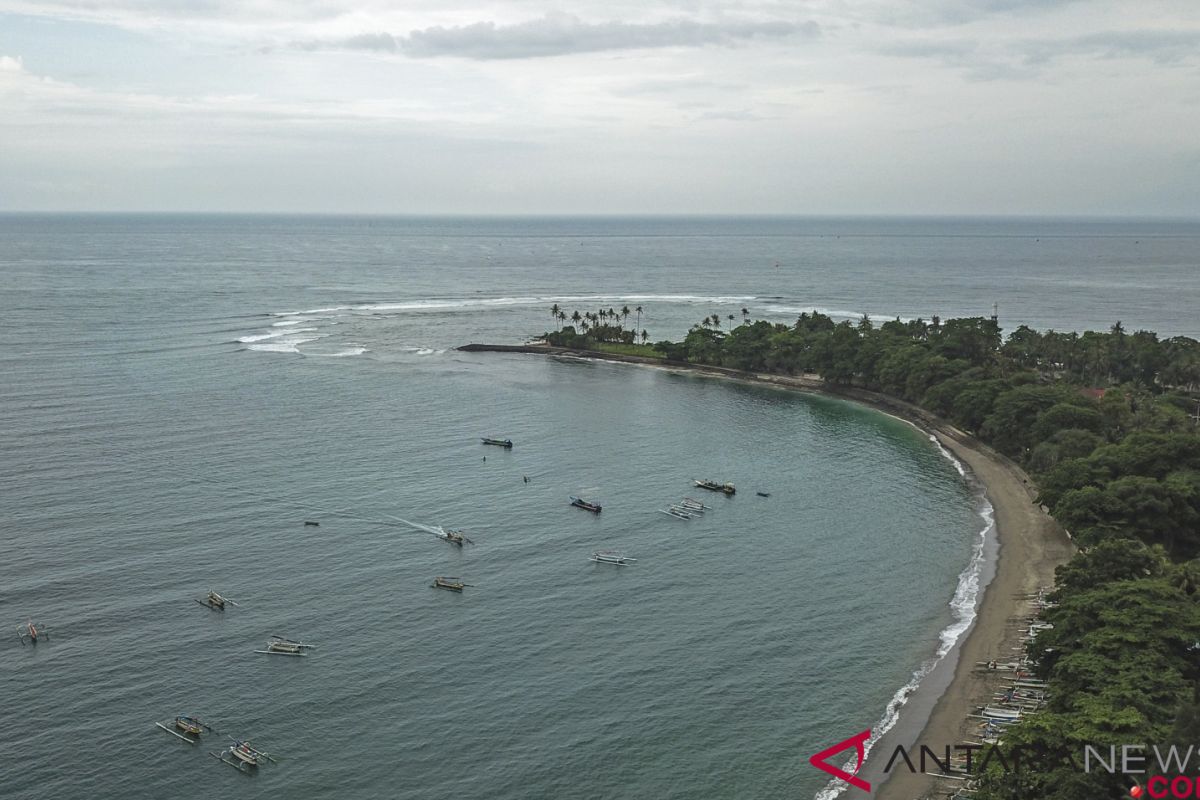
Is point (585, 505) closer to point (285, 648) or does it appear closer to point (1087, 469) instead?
point (285, 648)

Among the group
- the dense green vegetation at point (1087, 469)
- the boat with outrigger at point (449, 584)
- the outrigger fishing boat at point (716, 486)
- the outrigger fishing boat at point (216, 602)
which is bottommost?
the outrigger fishing boat at point (216, 602)

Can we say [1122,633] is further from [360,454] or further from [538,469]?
[360,454]

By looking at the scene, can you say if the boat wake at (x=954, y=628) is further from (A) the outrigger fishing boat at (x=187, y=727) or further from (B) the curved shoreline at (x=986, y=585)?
(A) the outrigger fishing boat at (x=187, y=727)

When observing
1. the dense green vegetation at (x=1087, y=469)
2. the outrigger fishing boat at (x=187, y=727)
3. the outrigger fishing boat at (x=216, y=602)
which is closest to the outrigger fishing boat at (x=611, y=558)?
the outrigger fishing boat at (x=216, y=602)

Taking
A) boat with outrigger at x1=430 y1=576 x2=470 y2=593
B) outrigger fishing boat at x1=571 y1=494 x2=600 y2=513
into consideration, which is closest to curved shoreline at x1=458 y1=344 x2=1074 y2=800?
boat with outrigger at x1=430 y1=576 x2=470 y2=593

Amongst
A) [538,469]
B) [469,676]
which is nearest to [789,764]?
[469,676]

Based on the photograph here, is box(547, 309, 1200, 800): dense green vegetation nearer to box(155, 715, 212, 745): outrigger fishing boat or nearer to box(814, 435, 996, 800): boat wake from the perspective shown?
box(814, 435, 996, 800): boat wake
